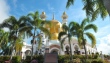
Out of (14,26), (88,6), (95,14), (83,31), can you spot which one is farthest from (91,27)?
(14,26)

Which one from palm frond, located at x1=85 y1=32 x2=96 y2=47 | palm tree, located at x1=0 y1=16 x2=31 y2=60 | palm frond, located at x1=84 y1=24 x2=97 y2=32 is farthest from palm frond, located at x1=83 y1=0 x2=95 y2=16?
palm tree, located at x1=0 y1=16 x2=31 y2=60

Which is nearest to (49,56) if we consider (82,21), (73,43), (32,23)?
(32,23)

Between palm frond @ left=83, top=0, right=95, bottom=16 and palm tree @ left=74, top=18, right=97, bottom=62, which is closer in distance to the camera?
palm frond @ left=83, top=0, right=95, bottom=16

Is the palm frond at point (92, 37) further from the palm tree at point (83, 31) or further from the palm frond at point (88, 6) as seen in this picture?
the palm frond at point (88, 6)

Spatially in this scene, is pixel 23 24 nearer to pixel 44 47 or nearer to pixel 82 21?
pixel 82 21

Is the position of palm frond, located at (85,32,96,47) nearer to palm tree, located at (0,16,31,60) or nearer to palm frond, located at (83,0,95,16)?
palm tree, located at (0,16,31,60)

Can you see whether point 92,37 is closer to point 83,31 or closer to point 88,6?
point 83,31

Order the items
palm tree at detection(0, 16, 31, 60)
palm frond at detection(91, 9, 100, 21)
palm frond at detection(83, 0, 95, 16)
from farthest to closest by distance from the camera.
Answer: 1. palm tree at detection(0, 16, 31, 60)
2. palm frond at detection(91, 9, 100, 21)
3. palm frond at detection(83, 0, 95, 16)

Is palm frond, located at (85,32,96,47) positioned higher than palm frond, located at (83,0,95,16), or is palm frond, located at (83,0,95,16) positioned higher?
palm frond, located at (83,0,95,16)

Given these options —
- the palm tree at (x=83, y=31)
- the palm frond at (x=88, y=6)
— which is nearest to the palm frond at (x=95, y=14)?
the palm frond at (x=88, y=6)

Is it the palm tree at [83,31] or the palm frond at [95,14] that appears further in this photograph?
the palm tree at [83,31]

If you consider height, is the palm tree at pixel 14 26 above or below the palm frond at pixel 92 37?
above

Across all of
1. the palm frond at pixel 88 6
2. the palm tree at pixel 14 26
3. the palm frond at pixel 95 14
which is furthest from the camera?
the palm tree at pixel 14 26

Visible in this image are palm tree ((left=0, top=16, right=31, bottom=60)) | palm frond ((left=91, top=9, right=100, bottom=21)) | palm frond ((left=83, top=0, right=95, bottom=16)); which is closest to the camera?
palm frond ((left=83, top=0, right=95, bottom=16))
